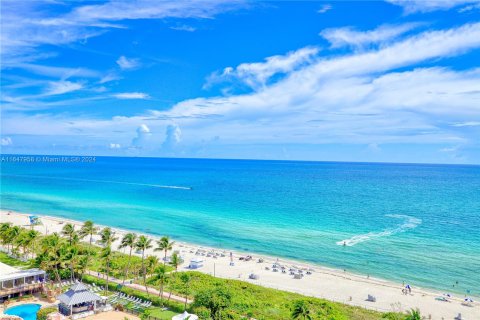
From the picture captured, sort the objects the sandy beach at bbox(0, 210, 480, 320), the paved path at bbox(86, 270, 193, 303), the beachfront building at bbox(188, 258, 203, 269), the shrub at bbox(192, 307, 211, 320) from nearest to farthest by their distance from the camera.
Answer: the shrub at bbox(192, 307, 211, 320), the paved path at bbox(86, 270, 193, 303), the sandy beach at bbox(0, 210, 480, 320), the beachfront building at bbox(188, 258, 203, 269)

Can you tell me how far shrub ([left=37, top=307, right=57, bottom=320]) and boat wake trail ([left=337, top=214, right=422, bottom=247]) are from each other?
4696 centimetres

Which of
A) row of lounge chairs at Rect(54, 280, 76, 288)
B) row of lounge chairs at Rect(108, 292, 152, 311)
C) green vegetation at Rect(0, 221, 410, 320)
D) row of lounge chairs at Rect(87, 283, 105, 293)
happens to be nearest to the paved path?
green vegetation at Rect(0, 221, 410, 320)

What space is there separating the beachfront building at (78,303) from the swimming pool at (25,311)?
2959 millimetres

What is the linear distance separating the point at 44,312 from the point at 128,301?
7300 mm

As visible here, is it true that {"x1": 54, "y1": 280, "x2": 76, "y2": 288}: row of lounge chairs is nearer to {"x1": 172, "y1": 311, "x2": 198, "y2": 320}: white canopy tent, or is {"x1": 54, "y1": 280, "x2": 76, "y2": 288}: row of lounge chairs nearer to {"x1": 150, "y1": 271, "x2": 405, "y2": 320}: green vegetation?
{"x1": 150, "y1": 271, "x2": 405, "y2": 320}: green vegetation

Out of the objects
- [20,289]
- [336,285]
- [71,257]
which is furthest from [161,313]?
[336,285]

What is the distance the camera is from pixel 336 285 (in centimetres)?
4541

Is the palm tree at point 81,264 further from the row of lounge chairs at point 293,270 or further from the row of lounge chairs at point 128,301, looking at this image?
the row of lounge chairs at point 293,270

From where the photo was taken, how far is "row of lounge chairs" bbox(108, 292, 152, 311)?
112 feet

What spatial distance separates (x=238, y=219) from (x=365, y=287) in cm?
4330

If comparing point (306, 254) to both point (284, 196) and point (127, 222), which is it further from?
point (284, 196)

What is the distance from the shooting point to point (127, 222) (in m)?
82.0

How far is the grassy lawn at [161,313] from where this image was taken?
3180 cm

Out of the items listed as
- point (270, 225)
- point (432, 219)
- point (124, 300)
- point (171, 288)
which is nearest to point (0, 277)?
point (124, 300)
